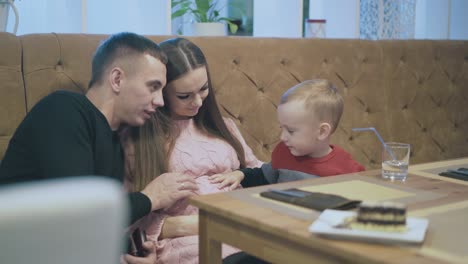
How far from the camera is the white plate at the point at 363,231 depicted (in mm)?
1034

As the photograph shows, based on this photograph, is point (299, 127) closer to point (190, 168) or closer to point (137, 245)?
point (190, 168)

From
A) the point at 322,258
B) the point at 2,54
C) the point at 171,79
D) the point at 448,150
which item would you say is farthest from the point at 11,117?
the point at 448,150

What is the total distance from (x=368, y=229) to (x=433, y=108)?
2289 millimetres

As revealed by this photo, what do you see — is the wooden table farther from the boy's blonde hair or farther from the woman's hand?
the woman's hand

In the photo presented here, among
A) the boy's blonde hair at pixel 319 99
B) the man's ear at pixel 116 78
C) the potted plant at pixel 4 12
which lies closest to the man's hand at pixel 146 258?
the man's ear at pixel 116 78

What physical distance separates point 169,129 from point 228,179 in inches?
9.9

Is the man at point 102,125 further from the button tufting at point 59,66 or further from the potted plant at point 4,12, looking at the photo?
the potted plant at point 4,12

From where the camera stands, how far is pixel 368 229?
1.07 meters

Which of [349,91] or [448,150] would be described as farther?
[448,150]

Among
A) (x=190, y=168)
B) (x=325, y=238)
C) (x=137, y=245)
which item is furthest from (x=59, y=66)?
(x=325, y=238)

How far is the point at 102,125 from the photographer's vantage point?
168 centimetres

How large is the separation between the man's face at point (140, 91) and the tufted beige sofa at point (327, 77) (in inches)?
11.6

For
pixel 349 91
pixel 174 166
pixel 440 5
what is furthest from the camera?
pixel 440 5

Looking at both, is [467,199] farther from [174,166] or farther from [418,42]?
[418,42]
